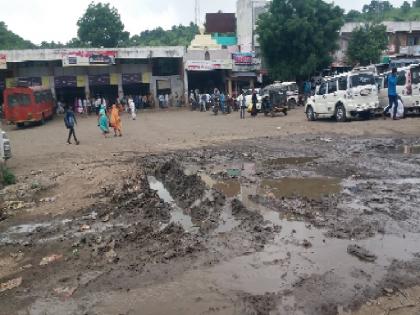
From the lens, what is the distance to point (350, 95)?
16328mm

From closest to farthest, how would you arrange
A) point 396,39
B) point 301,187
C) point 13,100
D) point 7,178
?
point 301,187
point 7,178
point 13,100
point 396,39

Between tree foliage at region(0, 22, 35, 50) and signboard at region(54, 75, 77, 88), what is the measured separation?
62.1 ft

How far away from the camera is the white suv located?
635 inches

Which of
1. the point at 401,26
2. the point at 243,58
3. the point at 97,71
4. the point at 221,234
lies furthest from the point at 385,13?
the point at 221,234

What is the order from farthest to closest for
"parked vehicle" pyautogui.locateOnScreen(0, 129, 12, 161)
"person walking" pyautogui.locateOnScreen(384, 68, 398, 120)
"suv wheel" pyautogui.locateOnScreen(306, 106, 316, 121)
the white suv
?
"suv wheel" pyautogui.locateOnScreen(306, 106, 316, 121)
the white suv
"person walking" pyautogui.locateOnScreen(384, 68, 398, 120)
"parked vehicle" pyautogui.locateOnScreen(0, 129, 12, 161)

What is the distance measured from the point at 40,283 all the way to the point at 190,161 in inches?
256

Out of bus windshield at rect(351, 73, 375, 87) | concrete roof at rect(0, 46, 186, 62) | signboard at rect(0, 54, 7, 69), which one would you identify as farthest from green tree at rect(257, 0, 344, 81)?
signboard at rect(0, 54, 7, 69)

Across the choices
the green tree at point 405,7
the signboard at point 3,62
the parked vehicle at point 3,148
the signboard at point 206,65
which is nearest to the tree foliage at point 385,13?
the green tree at point 405,7

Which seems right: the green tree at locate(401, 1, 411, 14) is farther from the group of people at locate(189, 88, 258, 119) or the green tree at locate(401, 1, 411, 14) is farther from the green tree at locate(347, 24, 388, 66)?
the group of people at locate(189, 88, 258, 119)

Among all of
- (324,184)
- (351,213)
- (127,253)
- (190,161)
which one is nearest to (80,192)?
(190,161)

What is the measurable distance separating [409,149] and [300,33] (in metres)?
19.0

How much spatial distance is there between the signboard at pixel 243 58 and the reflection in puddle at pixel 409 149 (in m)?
24.1

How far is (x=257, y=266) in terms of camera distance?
483cm

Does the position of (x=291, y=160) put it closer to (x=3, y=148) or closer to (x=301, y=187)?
(x=301, y=187)
